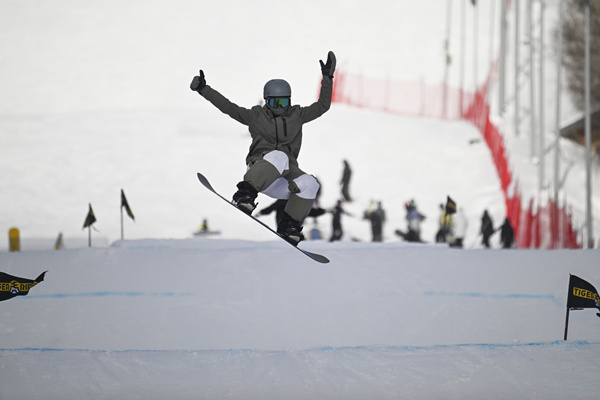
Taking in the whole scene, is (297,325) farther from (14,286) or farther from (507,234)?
(507,234)

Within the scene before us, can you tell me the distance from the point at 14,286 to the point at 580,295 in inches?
187

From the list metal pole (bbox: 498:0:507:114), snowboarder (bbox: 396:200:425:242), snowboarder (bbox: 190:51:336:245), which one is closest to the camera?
snowboarder (bbox: 190:51:336:245)

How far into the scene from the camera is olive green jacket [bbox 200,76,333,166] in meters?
7.84

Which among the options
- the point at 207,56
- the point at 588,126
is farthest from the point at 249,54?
the point at 588,126

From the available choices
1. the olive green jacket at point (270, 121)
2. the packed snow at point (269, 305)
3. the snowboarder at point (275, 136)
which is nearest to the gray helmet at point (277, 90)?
the snowboarder at point (275, 136)

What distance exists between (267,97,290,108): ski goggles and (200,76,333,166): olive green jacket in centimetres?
7

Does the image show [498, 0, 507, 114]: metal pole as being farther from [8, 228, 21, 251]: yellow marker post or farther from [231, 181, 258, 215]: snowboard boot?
[231, 181, 258, 215]: snowboard boot

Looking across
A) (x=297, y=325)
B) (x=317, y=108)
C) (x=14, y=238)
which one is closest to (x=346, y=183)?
(x=14, y=238)

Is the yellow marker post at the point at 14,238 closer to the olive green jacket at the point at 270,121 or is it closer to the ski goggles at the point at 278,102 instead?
the olive green jacket at the point at 270,121

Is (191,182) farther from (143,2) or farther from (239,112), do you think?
(143,2)

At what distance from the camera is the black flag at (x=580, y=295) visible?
7.62 meters

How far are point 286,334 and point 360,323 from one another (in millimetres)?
832

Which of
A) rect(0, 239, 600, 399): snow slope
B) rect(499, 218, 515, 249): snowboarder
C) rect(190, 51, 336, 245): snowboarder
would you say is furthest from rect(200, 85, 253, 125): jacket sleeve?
rect(499, 218, 515, 249): snowboarder

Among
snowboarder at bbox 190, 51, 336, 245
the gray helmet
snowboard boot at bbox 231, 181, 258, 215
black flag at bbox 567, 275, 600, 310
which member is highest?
the gray helmet
